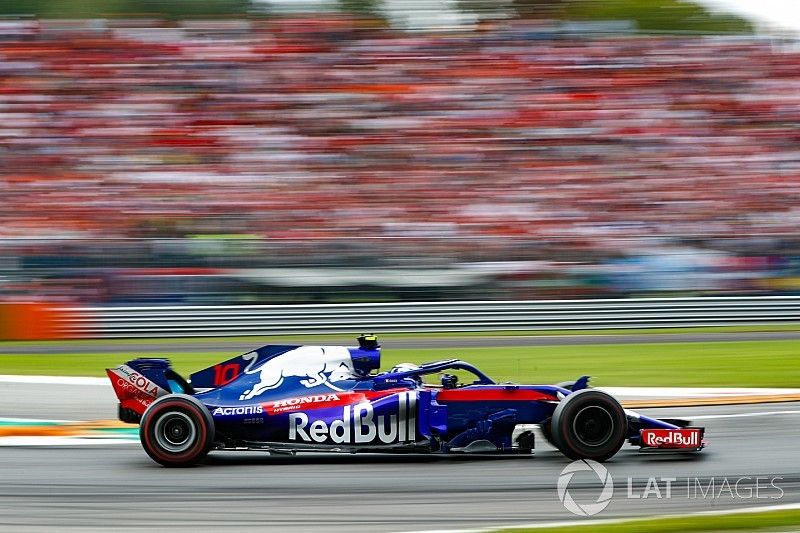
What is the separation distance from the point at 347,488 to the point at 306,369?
40.0 inches

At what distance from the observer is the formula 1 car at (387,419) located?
6.30 metres

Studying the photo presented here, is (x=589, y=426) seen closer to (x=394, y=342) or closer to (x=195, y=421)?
(x=195, y=421)

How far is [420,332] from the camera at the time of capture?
554 inches

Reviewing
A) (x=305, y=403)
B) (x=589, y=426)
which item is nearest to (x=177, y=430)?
(x=305, y=403)

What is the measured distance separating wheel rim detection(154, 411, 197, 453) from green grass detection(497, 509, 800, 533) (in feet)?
7.68

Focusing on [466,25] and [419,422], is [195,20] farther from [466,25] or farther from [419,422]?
[419,422]

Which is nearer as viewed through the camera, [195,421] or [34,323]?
[195,421]

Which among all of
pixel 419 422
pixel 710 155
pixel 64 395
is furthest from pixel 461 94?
pixel 419 422

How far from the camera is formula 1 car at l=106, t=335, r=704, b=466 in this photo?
6297 mm

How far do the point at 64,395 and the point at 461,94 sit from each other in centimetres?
1066

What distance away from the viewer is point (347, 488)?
584 cm

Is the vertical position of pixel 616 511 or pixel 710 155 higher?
pixel 710 155

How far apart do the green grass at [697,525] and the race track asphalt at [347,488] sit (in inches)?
9.2

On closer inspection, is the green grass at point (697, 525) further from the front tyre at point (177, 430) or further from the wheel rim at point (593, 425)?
the front tyre at point (177, 430)
